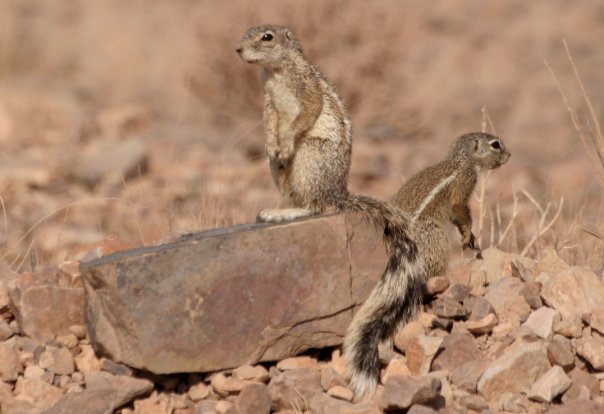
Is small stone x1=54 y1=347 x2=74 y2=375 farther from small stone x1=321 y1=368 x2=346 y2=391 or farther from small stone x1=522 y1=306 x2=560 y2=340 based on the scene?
small stone x1=522 y1=306 x2=560 y2=340

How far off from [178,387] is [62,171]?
8.08m

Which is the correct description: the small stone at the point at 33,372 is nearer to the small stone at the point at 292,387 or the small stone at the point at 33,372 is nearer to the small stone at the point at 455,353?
the small stone at the point at 292,387

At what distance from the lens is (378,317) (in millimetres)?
5918

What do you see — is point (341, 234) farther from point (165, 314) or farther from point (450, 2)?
point (450, 2)

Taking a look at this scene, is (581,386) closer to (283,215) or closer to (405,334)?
(405,334)

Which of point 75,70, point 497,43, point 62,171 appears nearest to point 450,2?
point 497,43

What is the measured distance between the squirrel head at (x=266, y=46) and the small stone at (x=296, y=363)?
1.91 meters

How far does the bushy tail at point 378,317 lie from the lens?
567 centimetres

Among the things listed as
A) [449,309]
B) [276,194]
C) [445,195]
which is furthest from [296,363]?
[276,194]

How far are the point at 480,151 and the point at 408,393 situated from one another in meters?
2.44

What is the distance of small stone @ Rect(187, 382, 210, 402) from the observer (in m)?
5.70

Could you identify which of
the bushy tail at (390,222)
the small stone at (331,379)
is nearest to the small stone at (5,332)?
the small stone at (331,379)

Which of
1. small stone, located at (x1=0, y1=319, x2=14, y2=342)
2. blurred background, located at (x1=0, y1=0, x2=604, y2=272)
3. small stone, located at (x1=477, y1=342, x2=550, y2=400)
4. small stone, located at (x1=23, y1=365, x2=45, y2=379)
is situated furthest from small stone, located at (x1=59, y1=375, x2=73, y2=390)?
small stone, located at (x1=477, y1=342, x2=550, y2=400)

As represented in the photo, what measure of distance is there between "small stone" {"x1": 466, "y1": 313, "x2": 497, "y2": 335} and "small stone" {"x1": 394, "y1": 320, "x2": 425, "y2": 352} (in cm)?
28
